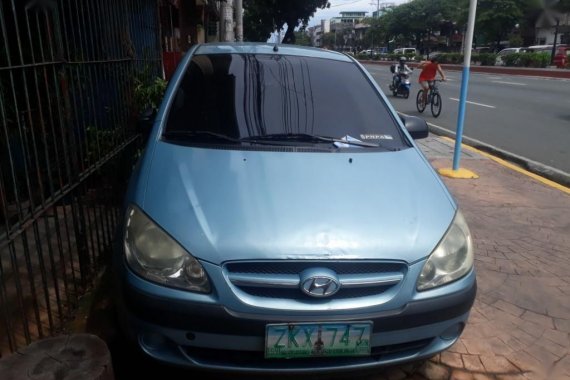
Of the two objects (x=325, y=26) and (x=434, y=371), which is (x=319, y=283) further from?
(x=325, y=26)

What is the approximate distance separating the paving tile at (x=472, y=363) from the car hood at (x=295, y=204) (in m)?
0.90

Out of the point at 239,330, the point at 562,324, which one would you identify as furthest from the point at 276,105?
the point at 562,324

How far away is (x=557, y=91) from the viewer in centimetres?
1719

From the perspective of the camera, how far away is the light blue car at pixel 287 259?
198cm

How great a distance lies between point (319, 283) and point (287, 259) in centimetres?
16

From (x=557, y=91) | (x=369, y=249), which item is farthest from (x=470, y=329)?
(x=557, y=91)

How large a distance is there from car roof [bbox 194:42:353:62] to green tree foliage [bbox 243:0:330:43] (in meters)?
24.9

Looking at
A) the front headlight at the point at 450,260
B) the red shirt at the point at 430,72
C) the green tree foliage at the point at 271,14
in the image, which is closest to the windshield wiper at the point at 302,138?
the front headlight at the point at 450,260

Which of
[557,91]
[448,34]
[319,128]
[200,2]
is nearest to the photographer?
[319,128]

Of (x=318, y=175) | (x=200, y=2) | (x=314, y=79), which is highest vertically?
(x=200, y=2)

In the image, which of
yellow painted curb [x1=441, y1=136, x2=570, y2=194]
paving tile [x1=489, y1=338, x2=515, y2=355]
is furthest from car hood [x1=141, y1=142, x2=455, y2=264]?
yellow painted curb [x1=441, y1=136, x2=570, y2=194]

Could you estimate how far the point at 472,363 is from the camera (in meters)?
2.73

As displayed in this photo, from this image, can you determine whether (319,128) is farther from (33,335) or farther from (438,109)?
(438,109)

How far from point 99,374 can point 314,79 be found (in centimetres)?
224
